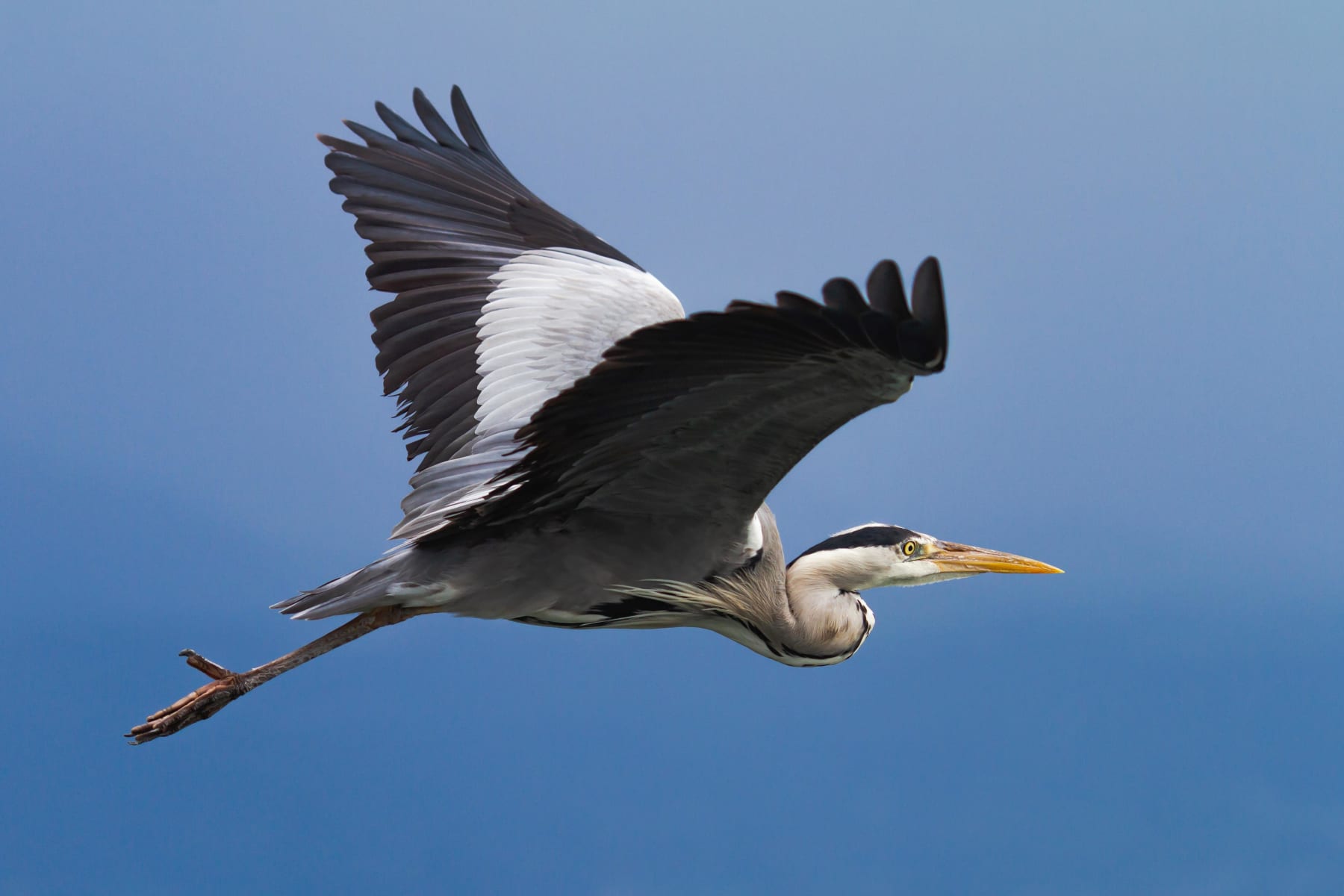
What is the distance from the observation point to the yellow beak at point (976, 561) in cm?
477

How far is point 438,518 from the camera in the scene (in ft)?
13.3

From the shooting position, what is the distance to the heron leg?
404 centimetres

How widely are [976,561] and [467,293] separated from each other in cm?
225

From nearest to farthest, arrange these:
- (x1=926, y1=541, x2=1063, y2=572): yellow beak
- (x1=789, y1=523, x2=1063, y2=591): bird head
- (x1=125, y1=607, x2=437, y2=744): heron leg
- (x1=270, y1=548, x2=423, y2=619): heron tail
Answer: (x1=270, y1=548, x2=423, y2=619): heron tail, (x1=125, y1=607, x2=437, y2=744): heron leg, (x1=789, y1=523, x2=1063, y2=591): bird head, (x1=926, y1=541, x2=1063, y2=572): yellow beak

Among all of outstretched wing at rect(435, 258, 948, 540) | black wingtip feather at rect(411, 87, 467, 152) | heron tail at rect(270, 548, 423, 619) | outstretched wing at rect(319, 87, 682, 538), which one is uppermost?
black wingtip feather at rect(411, 87, 467, 152)

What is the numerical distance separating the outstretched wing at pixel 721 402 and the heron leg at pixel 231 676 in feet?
1.87

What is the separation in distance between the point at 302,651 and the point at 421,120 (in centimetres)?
241

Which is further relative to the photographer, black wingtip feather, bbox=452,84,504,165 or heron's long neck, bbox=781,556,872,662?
black wingtip feather, bbox=452,84,504,165

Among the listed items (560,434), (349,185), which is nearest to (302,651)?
(560,434)

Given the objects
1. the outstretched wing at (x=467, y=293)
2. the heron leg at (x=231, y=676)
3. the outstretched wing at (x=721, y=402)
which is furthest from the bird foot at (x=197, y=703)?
the outstretched wing at (x=721, y=402)

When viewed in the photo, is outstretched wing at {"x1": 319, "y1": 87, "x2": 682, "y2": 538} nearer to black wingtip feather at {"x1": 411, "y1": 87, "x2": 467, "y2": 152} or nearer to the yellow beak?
black wingtip feather at {"x1": 411, "y1": 87, "x2": 467, "y2": 152}

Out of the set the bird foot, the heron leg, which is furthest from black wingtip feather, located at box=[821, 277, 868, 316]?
the bird foot

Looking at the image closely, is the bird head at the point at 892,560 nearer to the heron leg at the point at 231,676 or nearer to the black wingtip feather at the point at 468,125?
the heron leg at the point at 231,676

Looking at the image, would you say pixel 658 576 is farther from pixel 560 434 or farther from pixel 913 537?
pixel 913 537
